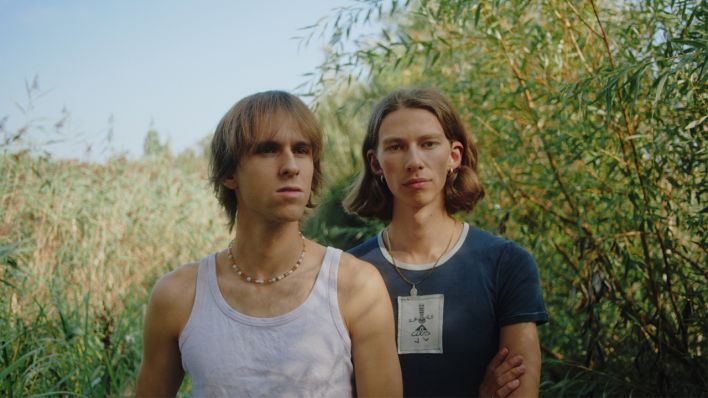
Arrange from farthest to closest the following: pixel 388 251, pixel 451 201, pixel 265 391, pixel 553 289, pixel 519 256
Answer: pixel 553 289 → pixel 451 201 → pixel 388 251 → pixel 519 256 → pixel 265 391

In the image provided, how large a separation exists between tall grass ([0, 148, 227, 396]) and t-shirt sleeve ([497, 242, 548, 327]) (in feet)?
6.54

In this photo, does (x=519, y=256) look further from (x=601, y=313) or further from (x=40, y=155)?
(x=40, y=155)

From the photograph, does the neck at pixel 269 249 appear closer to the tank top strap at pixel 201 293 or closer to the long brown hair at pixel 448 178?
the tank top strap at pixel 201 293

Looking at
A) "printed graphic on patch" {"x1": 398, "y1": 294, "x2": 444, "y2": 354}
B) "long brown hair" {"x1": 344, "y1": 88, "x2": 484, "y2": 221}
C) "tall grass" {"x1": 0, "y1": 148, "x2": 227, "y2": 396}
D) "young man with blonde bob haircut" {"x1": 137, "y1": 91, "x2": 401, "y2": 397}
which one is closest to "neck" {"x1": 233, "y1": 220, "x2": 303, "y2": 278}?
"young man with blonde bob haircut" {"x1": 137, "y1": 91, "x2": 401, "y2": 397}

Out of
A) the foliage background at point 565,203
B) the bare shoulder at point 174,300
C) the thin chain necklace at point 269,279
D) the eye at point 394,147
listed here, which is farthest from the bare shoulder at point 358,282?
the foliage background at point 565,203

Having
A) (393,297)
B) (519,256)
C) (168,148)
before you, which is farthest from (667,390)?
(168,148)

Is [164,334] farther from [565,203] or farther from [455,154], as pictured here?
[565,203]

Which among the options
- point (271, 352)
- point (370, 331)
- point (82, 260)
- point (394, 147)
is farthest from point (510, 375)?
point (82, 260)

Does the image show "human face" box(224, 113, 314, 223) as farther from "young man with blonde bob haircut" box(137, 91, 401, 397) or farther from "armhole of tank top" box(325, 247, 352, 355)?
"armhole of tank top" box(325, 247, 352, 355)

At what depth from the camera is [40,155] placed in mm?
5066

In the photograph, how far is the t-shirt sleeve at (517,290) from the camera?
6.96ft

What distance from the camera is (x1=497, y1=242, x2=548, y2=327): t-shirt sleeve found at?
212 cm

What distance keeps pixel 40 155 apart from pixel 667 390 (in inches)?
171

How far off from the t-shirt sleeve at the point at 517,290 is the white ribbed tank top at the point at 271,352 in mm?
622
